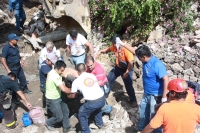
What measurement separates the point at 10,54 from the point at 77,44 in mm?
1661

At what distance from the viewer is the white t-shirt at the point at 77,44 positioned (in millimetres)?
6742

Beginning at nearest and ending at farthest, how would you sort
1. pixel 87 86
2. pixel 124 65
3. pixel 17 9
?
pixel 87 86 → pixel 124 65 → pixel 17 9

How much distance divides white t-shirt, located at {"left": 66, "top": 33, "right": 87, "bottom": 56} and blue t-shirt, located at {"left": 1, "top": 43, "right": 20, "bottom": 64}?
52.9 inches

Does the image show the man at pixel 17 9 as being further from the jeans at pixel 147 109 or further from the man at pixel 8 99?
the jeans at pixel 147 109

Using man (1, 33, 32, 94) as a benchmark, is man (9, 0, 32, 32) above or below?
above

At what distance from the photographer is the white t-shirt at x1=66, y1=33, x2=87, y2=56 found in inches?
265

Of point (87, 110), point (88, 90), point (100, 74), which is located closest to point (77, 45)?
point (100, 74)

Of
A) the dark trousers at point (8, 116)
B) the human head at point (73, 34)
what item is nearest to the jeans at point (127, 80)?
the human head at point (73, 34)

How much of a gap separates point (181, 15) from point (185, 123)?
5787 millimetres

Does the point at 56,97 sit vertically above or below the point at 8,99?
above

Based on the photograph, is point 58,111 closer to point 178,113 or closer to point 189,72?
point 178,113

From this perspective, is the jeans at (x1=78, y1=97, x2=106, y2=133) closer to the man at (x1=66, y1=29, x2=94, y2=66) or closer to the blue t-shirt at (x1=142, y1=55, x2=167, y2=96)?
the blue t-shirt at (x1=142, y1=55, x2=167, y2=96)

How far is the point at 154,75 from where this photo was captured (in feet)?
15.6

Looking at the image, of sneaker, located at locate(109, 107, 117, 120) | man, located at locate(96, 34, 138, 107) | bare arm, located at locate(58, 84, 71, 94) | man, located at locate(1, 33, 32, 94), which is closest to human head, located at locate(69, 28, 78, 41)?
man, located at locate(96, 34, 138, 107)
